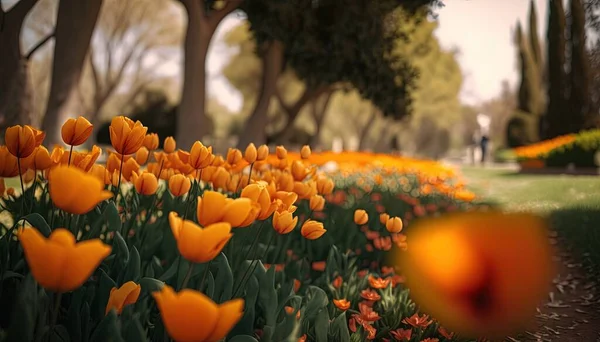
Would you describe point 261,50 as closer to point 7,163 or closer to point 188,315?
point 7,163

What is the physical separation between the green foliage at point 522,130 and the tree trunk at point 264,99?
64.1 feet

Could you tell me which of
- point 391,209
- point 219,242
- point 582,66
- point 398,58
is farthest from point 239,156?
point 398,58

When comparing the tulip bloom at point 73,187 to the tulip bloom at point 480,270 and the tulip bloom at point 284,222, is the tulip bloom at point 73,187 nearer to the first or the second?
the tulip bloom at point 284,222

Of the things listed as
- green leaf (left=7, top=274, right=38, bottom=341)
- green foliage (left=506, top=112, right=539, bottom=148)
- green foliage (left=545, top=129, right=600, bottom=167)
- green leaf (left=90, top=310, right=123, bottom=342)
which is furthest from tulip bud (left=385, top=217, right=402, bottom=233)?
green foliage (left=506, top=112, right=539, bottom=148)

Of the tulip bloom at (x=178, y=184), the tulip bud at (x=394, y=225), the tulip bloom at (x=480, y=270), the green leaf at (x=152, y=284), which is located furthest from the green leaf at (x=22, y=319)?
the tulip bloom at (x=480, y=270)

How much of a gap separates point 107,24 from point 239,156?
18.2m

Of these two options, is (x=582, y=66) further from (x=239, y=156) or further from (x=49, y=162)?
(x=49, y=162)

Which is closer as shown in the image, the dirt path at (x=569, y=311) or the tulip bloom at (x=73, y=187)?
the tulip bloom at (x=73, y=187)

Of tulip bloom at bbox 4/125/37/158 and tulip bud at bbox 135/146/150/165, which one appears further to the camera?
tulip bud at bbox 135/146/150/165

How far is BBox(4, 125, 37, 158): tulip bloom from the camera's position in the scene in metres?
1.47

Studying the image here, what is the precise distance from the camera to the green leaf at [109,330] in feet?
4.02

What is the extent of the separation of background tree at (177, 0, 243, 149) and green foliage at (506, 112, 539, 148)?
2274 centimetres

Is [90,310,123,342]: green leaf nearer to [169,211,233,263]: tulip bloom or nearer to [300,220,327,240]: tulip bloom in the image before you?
[169,211,233,263]: tulip bloom

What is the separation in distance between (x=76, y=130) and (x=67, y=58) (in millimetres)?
7006
